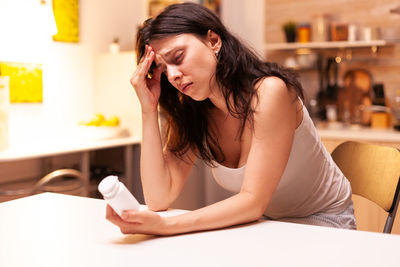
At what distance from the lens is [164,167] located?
142cm

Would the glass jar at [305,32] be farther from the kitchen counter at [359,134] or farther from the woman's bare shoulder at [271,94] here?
the woman's bare shoulder at [271,94]

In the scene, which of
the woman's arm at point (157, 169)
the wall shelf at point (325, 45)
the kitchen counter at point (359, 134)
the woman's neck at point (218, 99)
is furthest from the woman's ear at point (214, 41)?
the wall shelf at point (325, 45)

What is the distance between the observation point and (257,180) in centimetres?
116

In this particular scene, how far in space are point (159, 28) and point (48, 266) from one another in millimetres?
720

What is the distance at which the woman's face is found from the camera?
128cm

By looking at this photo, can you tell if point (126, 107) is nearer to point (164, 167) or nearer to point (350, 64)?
point (350, 64)

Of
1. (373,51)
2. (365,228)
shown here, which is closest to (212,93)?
(365,228)

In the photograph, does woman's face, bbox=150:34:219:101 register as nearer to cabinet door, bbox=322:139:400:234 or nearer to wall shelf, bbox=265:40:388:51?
cabinet door, bbox=322:139:400:234

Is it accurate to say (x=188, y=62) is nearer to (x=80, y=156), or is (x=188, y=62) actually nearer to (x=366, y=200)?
(x=366, y=200)

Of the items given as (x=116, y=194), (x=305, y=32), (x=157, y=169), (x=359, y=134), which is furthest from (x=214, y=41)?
(x=305, y=32)

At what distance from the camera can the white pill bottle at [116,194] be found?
0.95 m

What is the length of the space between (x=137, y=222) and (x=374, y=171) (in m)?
0.93

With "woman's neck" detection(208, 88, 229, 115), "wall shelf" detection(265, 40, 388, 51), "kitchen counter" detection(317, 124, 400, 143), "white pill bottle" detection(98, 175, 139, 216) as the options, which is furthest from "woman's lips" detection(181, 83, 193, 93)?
"wall shelf" detection(265, 40, 388, 51)

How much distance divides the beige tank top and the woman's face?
0.86ft
